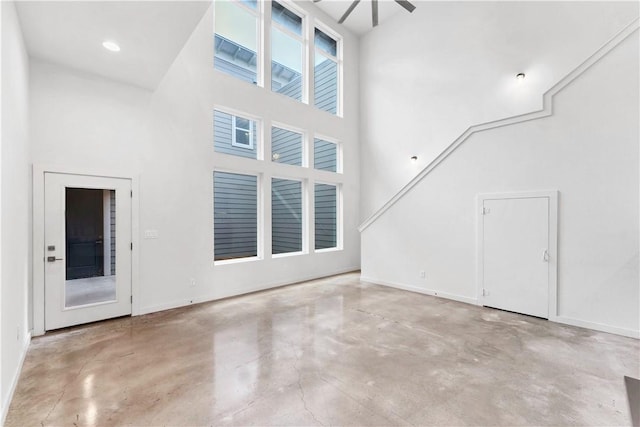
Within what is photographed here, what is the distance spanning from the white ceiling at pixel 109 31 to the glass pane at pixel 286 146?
9.23 feet

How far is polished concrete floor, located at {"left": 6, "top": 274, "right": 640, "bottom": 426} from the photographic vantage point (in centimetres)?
231

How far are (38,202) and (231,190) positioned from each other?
2822mm

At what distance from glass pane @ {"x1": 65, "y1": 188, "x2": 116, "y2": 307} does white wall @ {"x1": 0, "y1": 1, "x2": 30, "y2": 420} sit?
0.60 m

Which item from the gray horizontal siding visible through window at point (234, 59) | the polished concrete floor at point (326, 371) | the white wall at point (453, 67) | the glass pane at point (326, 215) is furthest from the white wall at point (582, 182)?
the gray horizontal siding visible through window at point (234, 59)

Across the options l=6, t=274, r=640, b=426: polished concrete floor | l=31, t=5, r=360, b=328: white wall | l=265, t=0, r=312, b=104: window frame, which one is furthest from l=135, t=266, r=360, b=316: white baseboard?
l=265, t=0, r=312, b=104: window frame

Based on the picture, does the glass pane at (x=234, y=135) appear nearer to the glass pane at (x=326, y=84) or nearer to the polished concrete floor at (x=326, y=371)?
the glass pane at (x=326, y=84)

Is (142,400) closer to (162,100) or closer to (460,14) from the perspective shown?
(162,100)

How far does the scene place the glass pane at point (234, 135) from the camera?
5.73 meters

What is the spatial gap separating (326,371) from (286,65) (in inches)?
263

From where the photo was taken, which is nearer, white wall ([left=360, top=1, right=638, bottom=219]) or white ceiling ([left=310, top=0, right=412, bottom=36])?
white wall ([left=360, top=1, right=638, bottom=219])

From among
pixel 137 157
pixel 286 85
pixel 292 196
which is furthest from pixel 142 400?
pixel 286 85

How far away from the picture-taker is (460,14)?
22.0 ft

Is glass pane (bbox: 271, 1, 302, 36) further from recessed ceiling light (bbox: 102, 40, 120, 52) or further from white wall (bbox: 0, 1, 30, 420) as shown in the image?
white wall (bbox: 0, 1, 30, 420)

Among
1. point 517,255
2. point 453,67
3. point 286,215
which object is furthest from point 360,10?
point 517,255
